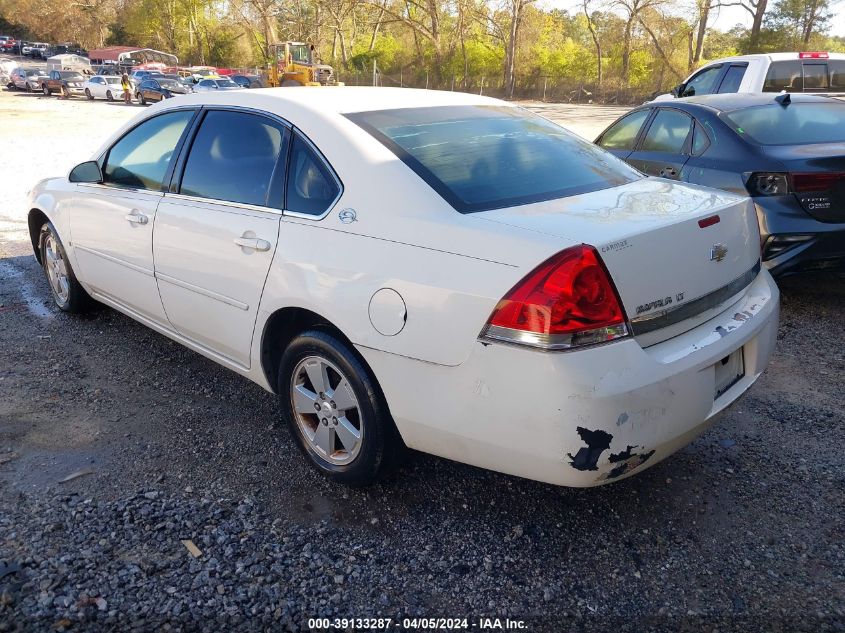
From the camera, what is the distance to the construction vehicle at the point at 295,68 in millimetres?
33938

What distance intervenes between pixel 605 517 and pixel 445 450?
2.60 feet

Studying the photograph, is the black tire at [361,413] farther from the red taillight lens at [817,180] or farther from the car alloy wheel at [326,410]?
the red taillight lens at [817,180]

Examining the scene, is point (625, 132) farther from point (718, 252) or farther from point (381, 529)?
point (381, 529)

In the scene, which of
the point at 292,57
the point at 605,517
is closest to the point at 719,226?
the point at 605,517

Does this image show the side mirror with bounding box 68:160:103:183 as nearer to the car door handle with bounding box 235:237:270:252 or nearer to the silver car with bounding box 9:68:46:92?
the car door handle with bounding box 235:237:270:252

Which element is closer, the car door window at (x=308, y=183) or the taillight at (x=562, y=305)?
the taillight at (x=562, y=305)

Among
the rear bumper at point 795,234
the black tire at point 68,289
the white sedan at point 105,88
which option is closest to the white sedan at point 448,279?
the black tire at point 68,289

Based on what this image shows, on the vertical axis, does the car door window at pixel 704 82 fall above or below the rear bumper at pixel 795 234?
above

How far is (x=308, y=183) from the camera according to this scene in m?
3.00

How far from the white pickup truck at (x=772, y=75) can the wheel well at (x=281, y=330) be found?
26.4ft

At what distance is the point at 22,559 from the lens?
2.54m

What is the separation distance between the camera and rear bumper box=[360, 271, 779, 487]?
2227mm

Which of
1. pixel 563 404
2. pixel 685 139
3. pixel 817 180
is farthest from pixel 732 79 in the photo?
pixel 563 404

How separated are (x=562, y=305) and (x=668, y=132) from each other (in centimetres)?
449
